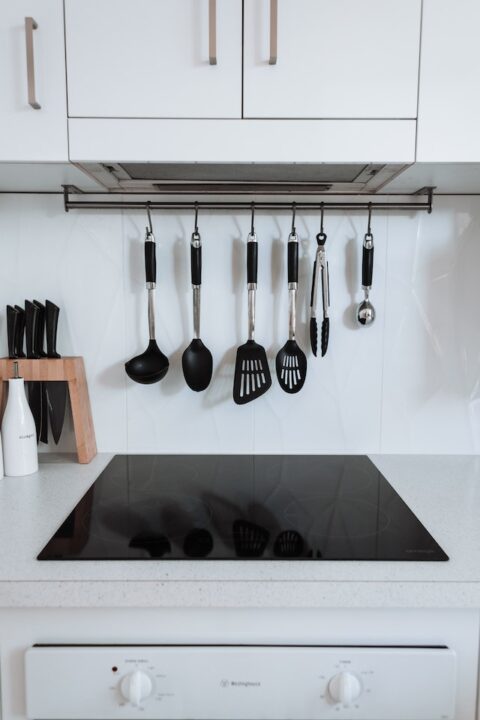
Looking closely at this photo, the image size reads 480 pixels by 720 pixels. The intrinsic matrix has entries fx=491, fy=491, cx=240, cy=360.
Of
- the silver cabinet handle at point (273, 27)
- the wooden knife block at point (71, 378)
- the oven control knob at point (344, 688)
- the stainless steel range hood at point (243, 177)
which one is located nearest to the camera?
the oven control knob at point (344, 688)

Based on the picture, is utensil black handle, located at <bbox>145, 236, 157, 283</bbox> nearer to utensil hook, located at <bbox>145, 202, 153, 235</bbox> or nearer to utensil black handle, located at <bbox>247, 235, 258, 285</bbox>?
utensil hook, located at <bbox>145, 202, 153, 235</bbox>

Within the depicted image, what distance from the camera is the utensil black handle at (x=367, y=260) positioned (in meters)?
1.12

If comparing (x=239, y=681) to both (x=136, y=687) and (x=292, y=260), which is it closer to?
(x=136, y=687)

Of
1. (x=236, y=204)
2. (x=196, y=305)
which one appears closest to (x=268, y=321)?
(x=196, y=305)

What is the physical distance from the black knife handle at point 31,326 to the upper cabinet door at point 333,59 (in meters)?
0.62

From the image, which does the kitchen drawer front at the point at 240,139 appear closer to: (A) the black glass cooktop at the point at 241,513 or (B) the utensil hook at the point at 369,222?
(B) the utensil hook at the point at 369,222

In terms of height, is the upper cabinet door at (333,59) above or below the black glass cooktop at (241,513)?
above

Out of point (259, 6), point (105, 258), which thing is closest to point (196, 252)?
point (105, 258)

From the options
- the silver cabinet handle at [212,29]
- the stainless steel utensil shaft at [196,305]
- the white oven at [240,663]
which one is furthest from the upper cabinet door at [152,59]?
the white oven at [240,663]

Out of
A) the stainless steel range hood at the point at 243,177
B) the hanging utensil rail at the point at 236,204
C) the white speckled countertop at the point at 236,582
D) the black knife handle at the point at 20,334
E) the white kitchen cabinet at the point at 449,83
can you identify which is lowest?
the white speckled countertop at the point at 236,582

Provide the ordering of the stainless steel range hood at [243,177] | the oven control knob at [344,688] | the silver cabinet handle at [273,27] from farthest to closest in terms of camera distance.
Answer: the stainless steel range hood at [243,177]
the silver cabinet handle at [273,27]
the oven control knob at [344,688]

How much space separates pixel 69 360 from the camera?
1.09 metres

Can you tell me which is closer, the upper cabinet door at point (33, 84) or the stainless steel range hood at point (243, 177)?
the upper cabinet door at point (33, 84)

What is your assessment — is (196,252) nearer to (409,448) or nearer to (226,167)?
(226,167)
